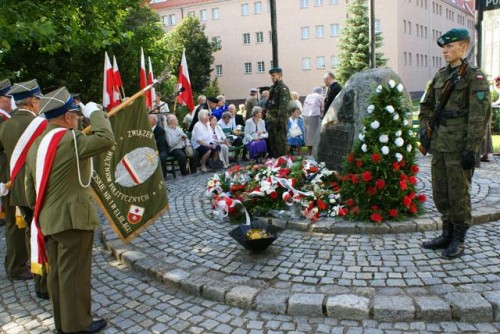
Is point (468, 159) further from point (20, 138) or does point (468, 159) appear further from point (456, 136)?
point (20, 138)

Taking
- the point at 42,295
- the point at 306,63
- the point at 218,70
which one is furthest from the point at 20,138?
the point at 218,70

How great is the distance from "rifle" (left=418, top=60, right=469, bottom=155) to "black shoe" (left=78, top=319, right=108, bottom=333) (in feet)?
12.6

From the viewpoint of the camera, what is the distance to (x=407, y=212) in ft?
20.1

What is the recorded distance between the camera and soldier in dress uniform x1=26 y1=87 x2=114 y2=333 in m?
3.69

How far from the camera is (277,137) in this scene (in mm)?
11055

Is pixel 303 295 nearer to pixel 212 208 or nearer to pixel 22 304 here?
pixel 22 304

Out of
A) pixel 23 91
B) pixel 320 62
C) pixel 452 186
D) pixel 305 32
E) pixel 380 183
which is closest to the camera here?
pixel 452 186

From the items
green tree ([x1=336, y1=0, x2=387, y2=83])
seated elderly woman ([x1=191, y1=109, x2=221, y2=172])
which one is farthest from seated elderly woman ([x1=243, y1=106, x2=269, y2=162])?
green tree ([x1=336, y1=0, x2=387, y2=83])

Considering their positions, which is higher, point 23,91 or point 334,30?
point 334,30

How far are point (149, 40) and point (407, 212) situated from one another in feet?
79.0

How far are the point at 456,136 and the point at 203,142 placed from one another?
7.13 meters

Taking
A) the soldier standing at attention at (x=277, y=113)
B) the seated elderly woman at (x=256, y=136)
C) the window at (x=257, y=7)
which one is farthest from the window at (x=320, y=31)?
the soldier standing at attention at (x=277, y=113)

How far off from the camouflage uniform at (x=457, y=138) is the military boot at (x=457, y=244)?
11 mm

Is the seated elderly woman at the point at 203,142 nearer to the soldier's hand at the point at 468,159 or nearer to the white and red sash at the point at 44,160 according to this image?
the soldier's hand at the point at 468,159
